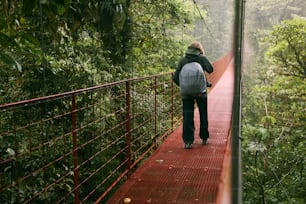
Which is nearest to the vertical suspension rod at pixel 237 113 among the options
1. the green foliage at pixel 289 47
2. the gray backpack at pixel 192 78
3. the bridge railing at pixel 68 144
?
the bridge railing at pixel 68 144

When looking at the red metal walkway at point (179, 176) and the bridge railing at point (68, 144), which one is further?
the red metal walkway at point (179, 176)

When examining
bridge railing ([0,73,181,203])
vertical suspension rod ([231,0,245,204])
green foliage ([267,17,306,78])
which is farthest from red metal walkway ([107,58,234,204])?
green foliage ([267,17,306,78])

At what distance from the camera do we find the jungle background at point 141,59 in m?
1.52

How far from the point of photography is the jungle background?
1521mm

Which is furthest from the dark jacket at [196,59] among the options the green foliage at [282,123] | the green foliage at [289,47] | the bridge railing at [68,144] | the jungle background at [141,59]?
the green foliage at [289,47]

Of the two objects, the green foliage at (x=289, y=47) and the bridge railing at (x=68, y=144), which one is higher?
the green foliage at (x=289, y=47)

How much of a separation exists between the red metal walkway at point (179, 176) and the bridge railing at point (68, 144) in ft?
0.43

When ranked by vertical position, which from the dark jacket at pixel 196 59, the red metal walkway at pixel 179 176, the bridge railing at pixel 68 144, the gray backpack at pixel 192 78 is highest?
the dark jacket at pixel 196 59

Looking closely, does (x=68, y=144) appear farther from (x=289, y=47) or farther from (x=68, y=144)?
Result: (x=289, y=47)

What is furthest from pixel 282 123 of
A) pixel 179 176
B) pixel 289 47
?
pixel 179 176

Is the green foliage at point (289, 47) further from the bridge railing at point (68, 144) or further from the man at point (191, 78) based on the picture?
the bridge railing at point (68, 144)

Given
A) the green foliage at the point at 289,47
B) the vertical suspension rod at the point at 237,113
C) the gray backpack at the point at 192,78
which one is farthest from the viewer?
the green foliage at the point at 289,47

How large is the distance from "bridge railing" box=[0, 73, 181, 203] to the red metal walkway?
13 centimetres

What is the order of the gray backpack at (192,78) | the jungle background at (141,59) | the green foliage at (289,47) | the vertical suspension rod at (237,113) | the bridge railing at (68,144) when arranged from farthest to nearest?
the green foliage at (289,47) → the gray backpack at (192,78) → the bridge railing at (68,144) → the jungle background at (141,59) → the vertical suspension rod at (237,113)
